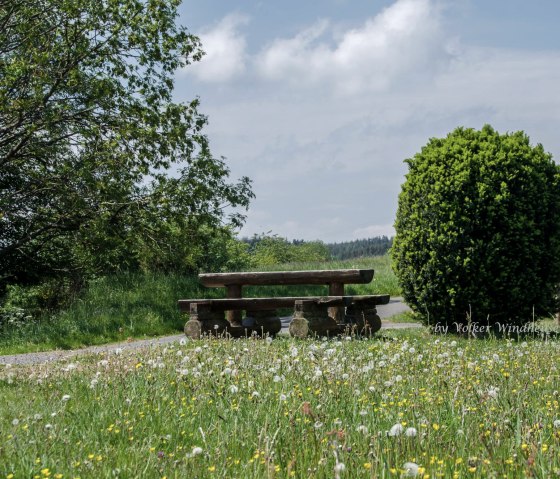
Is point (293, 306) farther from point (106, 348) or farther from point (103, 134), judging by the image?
point (103, 134)

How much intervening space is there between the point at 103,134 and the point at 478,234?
11.5 m

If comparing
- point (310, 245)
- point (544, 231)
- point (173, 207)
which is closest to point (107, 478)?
point (544, 231)

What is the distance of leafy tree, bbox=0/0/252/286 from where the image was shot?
1736cm

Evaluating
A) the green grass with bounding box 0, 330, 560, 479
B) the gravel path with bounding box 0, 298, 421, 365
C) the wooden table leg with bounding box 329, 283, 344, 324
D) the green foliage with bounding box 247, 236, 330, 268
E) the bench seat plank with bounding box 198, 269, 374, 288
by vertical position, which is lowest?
the gravel path with bounding box 0, 298, 421, 365

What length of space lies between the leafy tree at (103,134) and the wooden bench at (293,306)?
18.5 feet

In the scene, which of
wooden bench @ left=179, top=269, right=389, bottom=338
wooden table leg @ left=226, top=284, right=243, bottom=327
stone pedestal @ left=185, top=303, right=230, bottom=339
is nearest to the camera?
wooden bench @ left=179, top=269, right=389, bottom=338

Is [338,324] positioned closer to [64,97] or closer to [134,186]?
[134,186]

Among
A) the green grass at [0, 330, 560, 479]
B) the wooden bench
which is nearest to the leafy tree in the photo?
the wooden bench

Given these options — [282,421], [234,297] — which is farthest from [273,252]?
[282,421]

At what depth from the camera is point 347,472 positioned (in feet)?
11.5

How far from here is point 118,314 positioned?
15.2 m

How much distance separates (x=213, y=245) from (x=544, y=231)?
16.0 m

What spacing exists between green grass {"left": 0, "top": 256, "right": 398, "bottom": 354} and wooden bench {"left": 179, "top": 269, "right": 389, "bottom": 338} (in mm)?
1633

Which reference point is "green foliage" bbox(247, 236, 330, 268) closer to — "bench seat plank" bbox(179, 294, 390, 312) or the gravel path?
the gravel path
